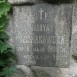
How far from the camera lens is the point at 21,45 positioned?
10.4ft

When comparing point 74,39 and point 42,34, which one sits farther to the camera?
point 42,34

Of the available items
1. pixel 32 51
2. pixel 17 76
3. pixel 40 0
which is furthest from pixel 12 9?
pixel 17 76

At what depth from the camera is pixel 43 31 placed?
3090 millimetres

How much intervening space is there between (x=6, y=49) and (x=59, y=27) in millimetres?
714

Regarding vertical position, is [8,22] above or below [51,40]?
above

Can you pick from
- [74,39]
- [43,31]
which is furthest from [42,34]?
[74,39]

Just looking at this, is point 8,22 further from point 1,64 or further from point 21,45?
point 1,64

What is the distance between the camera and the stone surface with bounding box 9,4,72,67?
3.04 metres

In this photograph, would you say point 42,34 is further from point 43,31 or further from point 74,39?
point 74,39

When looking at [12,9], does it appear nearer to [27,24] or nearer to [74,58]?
[27,24]

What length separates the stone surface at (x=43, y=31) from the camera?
Result: 3.04m

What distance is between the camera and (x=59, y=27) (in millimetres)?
3047

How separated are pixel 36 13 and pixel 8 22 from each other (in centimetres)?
40

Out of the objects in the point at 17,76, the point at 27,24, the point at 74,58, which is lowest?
the point at 17,76
